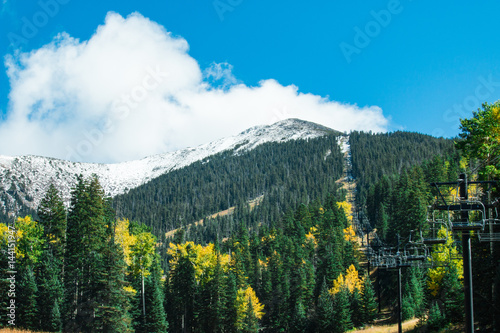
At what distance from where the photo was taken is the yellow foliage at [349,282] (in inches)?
2589

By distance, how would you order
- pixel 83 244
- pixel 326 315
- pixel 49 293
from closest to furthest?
pixel 83 244, pixel 49 293, pixel 326 315

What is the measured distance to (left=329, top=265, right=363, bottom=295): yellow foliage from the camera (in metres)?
65.8

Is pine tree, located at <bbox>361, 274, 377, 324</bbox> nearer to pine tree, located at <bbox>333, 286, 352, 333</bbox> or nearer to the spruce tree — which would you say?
pine tree, located at <bbox>333, 286, 352, 333</bbox>

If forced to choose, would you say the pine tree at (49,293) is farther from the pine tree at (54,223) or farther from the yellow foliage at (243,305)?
the yellow foliage at (243,305)

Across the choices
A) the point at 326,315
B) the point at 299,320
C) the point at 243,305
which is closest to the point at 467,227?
the point at 326,315

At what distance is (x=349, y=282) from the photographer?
222ft

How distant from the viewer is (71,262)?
45.1m

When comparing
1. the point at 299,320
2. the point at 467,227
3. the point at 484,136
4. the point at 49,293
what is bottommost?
the point at 299,320

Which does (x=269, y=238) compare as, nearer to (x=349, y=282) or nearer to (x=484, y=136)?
(x=349, y=282)

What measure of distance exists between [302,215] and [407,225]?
4259cm

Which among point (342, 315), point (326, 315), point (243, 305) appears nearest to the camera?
point (342, 315)

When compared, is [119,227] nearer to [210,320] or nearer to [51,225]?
[51,225]

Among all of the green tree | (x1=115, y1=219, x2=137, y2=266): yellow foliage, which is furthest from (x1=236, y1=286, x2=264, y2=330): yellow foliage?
the green tree

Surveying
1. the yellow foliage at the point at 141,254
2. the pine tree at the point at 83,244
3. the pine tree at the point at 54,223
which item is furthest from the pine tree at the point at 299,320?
the pine tree at the point at 54,223
